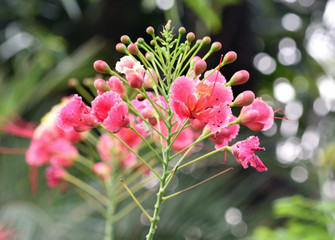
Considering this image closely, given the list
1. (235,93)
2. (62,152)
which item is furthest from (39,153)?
(235,93)

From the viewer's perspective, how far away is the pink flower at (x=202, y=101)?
0.47 m

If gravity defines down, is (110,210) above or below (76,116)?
below

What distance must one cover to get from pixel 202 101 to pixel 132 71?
9cm

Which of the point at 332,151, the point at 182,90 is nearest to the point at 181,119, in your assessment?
the point at 182,90

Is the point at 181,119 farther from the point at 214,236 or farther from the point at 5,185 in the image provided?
the point at 5,185

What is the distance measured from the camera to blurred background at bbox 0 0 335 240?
64.9 inches

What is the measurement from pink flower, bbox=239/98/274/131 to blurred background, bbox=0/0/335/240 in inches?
24.2

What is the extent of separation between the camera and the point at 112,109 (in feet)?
1.53

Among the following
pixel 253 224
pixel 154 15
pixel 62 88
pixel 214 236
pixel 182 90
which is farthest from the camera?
pixel 154 15

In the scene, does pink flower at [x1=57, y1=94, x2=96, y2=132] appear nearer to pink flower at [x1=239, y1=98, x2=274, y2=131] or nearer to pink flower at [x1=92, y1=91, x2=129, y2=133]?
pink flower at [x1=92, y1=91, x2=129, y2=133]

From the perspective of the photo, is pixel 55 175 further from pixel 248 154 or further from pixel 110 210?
pixel 248 154

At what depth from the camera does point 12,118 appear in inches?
65.7

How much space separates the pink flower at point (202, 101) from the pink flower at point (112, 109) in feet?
0.19

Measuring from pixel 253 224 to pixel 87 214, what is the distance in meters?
0.78
